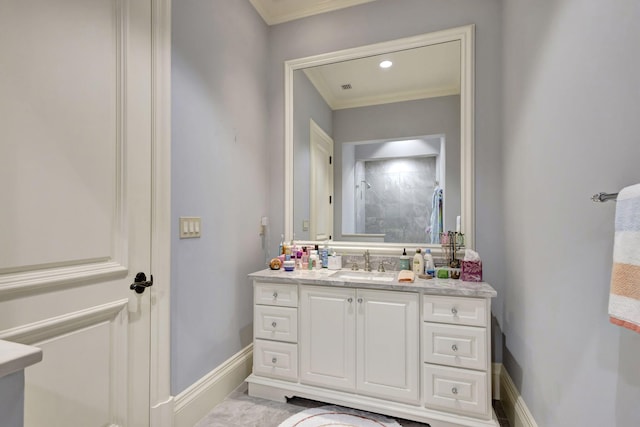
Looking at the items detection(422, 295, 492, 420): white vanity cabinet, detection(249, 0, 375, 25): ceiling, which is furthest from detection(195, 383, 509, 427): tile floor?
detection(249, 0, 375, 25): ceiling

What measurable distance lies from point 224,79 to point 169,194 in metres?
0.95

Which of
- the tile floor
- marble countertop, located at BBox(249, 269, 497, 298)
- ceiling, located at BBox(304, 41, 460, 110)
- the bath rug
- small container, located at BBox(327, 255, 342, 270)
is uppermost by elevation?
ceiling, located at BBox(304, 41, 460, 110)

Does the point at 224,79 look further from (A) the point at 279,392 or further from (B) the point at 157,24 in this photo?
(A) the point at 279,392

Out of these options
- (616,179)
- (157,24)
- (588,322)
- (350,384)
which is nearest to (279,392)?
(350,384)

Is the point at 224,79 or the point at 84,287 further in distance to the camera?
the point at 224,79

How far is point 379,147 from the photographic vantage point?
2.35 metres

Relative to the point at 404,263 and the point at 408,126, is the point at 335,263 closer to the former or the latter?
the point at 404,263

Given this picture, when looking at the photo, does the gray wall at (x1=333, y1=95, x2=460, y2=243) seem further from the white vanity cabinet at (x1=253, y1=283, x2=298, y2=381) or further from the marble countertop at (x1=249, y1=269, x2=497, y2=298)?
the white vanity cabinet at (x1=253, y1=283, x2=298, y2=381)

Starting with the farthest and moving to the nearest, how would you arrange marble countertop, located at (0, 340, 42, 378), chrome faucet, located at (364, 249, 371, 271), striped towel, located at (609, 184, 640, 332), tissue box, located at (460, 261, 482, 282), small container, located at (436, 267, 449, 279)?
chrome faucet, located at (364, 249, 371, 271)
small container, located at (436, 267, 449, 279)
tissue box, located at (460, 261, 482, 282)
striped towel, located at (609, 184, 640, 332)
marble countertop, located at (0, 340, 42, 378)

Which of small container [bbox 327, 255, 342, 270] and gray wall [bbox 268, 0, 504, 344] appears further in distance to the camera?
small container [bbox 327, 255, 342, 270]

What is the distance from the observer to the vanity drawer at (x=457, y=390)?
1.59m

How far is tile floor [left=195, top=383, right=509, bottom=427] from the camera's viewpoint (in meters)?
1.76

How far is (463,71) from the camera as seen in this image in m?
2.12

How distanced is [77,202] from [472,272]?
2.01m
